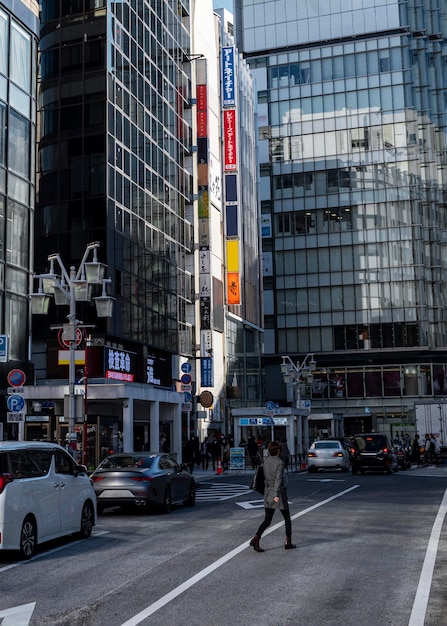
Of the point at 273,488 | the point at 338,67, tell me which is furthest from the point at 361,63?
the point at 273,488

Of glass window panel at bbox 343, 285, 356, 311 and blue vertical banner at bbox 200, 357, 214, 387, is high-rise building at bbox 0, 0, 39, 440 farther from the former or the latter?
glass window panel at bbox 343, 285, 356, 311

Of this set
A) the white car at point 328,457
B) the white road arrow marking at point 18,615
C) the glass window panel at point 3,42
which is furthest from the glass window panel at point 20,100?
the white road arrow marking at point 18,615

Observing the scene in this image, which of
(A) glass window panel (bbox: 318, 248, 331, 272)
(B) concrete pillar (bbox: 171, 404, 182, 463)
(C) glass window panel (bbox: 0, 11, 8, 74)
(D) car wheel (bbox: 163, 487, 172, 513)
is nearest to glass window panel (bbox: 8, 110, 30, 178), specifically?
(C) glass window panel (bbox: 0, 11, 8, 74)

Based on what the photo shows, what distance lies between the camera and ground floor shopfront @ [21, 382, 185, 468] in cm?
3747

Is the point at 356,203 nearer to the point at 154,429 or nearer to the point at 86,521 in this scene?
the point at 154,429

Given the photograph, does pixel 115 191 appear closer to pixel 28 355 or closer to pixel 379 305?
pixel 28 355

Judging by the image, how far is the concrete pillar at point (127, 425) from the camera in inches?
1534

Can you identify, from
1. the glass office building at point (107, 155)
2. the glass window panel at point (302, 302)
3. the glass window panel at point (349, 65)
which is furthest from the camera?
the glass window panel at point (349, 65)

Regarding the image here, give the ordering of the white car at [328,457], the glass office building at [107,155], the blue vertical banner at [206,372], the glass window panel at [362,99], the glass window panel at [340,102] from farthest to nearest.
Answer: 1. the glass window panel at [340,102]
2. the glass window panel at [362,99]
3. the blue vertical banner at [206,372]
4. the glass office building at [107,155]
5. the white car at [328,457]

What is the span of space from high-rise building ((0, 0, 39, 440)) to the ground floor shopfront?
556cm

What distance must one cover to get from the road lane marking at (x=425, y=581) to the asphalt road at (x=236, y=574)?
1 cm

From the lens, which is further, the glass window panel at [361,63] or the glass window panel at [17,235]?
the glass window panel at [361,63]

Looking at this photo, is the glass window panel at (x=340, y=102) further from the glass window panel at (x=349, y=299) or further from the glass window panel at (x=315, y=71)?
the glass window panel at (x=349, y=299)

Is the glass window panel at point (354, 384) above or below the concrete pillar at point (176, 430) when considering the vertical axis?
above
